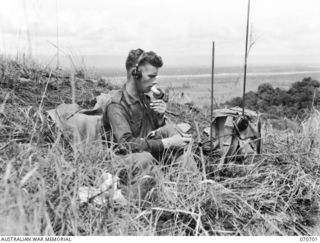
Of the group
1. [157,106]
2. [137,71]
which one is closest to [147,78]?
[137,71]

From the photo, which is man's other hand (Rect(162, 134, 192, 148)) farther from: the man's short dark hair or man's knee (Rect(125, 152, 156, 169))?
the man's short dark hair

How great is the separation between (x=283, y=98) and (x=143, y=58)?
3626 millimetres

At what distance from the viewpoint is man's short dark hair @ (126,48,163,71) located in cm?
338

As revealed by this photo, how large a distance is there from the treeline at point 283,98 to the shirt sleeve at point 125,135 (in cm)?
291

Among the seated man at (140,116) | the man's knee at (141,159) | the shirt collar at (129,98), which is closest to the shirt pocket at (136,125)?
the seated man at (140,116)

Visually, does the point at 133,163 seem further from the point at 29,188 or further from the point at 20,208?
the point at 20,208

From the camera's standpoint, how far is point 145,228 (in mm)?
2830

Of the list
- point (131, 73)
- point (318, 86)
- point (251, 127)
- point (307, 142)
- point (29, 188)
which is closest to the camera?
point (29, 188)

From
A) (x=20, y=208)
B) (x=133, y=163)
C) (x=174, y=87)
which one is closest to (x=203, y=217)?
(x=133, y=163)

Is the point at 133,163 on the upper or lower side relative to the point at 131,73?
lower

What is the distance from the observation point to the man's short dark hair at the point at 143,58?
3.38 meters

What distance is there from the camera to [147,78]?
11.3 feet

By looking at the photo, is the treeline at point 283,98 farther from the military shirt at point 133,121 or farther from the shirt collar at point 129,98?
the shirt collar at point 129,98

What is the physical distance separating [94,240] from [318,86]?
4.82m
